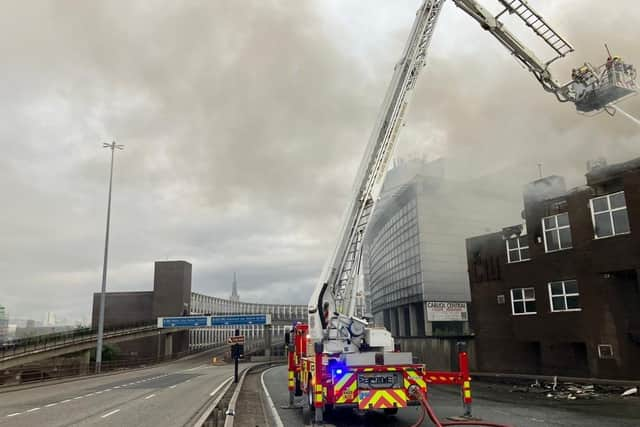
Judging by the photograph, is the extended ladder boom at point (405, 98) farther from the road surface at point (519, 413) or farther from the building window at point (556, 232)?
the building window at point (556, 232)

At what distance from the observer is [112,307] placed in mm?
77688

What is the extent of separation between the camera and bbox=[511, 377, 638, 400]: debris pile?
54.6ft

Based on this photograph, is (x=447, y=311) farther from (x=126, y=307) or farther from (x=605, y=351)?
(x=126, y=307)

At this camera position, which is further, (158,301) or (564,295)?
(158,301)

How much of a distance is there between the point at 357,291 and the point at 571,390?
11.1 meters

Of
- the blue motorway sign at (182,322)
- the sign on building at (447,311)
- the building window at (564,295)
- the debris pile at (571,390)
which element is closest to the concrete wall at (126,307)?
the blue motorway sign at (182,322)

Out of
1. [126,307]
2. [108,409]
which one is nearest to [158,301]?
[126,307]

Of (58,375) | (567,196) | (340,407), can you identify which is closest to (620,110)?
(567,196)

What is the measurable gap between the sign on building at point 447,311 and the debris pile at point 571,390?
3018 cm

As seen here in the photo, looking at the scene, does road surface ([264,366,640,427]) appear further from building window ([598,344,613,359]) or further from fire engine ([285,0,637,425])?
building window ([598,344,613,359])

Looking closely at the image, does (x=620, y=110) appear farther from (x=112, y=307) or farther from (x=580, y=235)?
(x=112, y=307)

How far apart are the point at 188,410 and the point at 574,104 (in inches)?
633

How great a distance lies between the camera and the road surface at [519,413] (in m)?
10.8

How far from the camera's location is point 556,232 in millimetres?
22969
